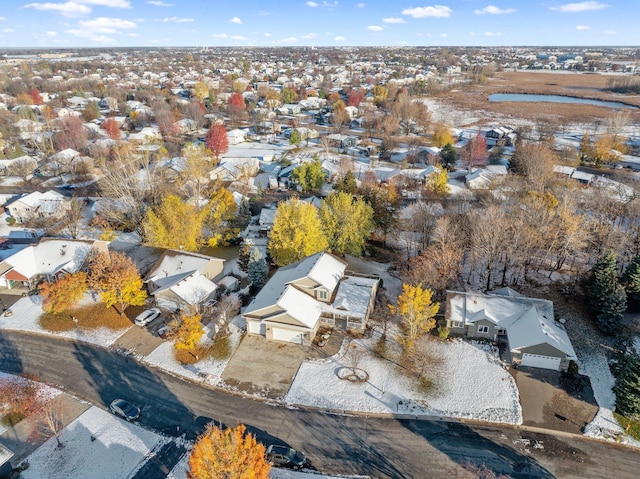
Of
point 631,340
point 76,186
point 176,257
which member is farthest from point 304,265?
point 76,186

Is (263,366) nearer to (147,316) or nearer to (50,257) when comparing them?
(147,316)

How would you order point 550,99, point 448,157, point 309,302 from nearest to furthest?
point 309,302
point 448,157
point 550,99

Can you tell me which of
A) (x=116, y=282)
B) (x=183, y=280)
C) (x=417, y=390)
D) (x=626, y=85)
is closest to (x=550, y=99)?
(x=626, y=85)

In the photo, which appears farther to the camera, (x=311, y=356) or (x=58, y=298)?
(x=58, y=298)

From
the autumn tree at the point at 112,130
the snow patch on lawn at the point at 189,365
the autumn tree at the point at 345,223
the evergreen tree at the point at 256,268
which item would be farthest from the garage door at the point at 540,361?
A: the autumn tree at the point at 112,130

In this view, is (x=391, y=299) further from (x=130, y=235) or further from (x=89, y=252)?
(x=130, y=235)

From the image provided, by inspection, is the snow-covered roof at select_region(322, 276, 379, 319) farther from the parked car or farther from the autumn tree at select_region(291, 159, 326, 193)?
the autumn tree at select_region(291, 159, 326, 193)

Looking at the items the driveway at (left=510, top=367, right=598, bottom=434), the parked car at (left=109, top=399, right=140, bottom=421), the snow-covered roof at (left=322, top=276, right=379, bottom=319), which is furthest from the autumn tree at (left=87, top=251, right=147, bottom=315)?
the driveway at (left=510, top=367, right=598, bottom=434)
